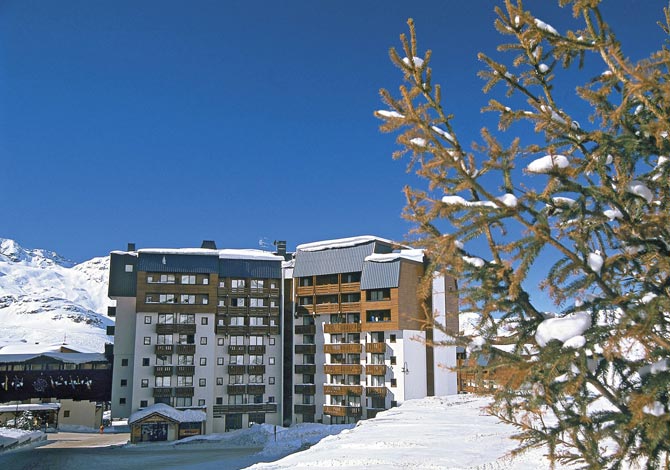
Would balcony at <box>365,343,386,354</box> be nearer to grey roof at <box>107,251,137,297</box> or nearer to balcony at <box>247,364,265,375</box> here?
balcony at <box>247,364,265,375</box>

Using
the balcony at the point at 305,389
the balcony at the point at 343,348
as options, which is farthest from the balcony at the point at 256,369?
the balcony at the point at 343,348

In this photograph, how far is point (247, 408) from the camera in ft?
190

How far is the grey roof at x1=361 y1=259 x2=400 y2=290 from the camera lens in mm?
53125

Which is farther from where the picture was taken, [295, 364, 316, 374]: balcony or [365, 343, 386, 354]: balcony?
[295, 364, 316, 374]: balcony

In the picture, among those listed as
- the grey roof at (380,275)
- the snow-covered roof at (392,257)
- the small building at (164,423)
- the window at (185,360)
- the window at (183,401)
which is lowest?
the small building at (164,423)

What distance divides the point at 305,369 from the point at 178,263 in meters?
17.2

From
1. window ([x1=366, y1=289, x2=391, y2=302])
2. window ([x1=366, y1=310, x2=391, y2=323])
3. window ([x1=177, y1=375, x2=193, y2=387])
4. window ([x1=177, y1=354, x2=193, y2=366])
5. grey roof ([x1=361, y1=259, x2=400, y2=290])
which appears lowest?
window ([x1=177, y1=375, x2=193, y2=387])

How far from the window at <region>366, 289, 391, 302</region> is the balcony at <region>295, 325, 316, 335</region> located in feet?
25.8

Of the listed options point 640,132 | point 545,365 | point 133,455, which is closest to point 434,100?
point 640,132

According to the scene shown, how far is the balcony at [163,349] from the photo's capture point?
56781mm

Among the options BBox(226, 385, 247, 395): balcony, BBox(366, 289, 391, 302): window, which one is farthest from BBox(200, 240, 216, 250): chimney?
BBox(366, 289, 391, 302): window

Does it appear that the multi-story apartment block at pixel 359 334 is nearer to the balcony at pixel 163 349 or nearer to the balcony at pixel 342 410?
the balcony at pixel 342 410

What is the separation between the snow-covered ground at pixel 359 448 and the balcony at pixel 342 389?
147 inches

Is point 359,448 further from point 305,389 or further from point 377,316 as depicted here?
point 305,389
